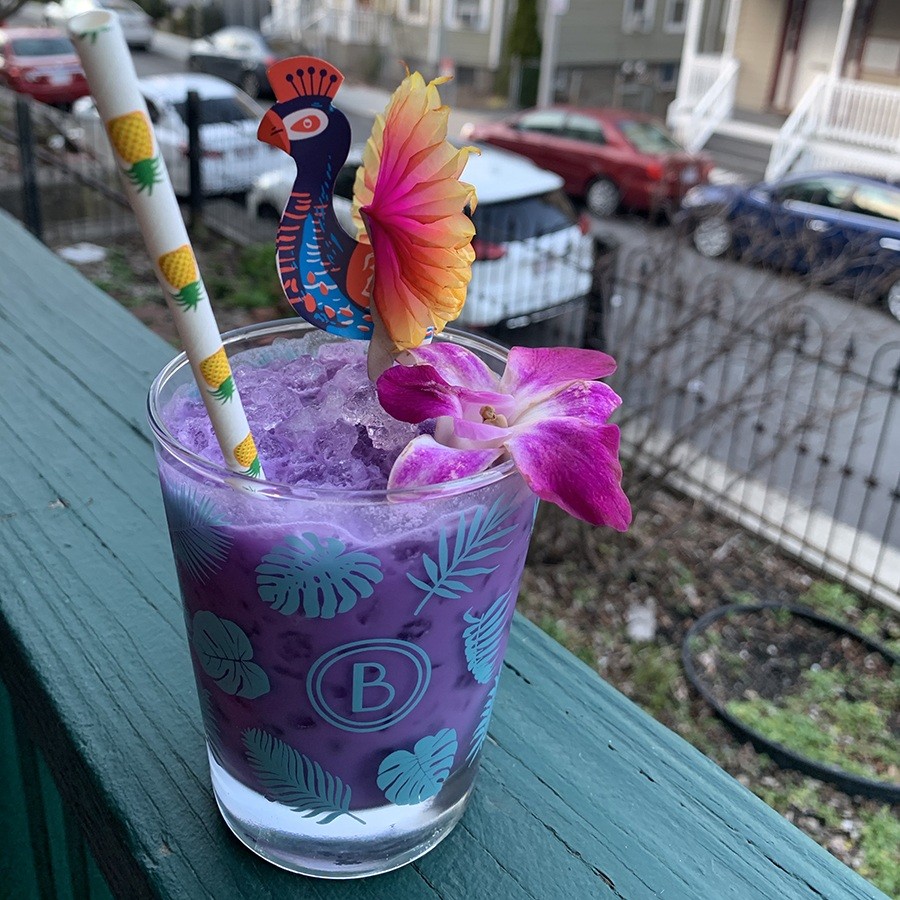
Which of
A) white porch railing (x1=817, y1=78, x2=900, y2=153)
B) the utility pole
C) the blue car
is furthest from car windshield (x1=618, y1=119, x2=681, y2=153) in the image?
the utility pole

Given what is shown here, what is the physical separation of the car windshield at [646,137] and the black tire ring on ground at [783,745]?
8029mm

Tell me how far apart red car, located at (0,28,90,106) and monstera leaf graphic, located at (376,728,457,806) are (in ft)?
48.2

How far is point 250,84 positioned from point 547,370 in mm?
17993

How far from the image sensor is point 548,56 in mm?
17938

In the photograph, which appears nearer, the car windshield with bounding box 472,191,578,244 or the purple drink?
the purple drink

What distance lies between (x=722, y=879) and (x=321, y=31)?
906 inches

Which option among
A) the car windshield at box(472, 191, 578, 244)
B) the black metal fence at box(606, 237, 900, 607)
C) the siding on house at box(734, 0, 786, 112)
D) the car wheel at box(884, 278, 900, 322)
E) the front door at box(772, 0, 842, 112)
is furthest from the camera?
the siding on house at box(734, 0, 786, 112)

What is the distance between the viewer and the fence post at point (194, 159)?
7473mm

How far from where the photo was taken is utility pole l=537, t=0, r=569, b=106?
1783 centimetres

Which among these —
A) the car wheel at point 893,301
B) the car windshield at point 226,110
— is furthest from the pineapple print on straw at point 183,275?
the car windshield at point 226,110

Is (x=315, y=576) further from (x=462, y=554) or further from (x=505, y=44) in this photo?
(x=505, y=44)

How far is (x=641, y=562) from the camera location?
403 cm

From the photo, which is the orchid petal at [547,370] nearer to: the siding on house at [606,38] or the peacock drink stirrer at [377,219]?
the peacock drink stirrer at [377,219]

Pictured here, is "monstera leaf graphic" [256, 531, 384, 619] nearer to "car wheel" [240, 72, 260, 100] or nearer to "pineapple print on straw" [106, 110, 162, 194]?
"pineapple print on straw" [106, 110, 162, 194]
